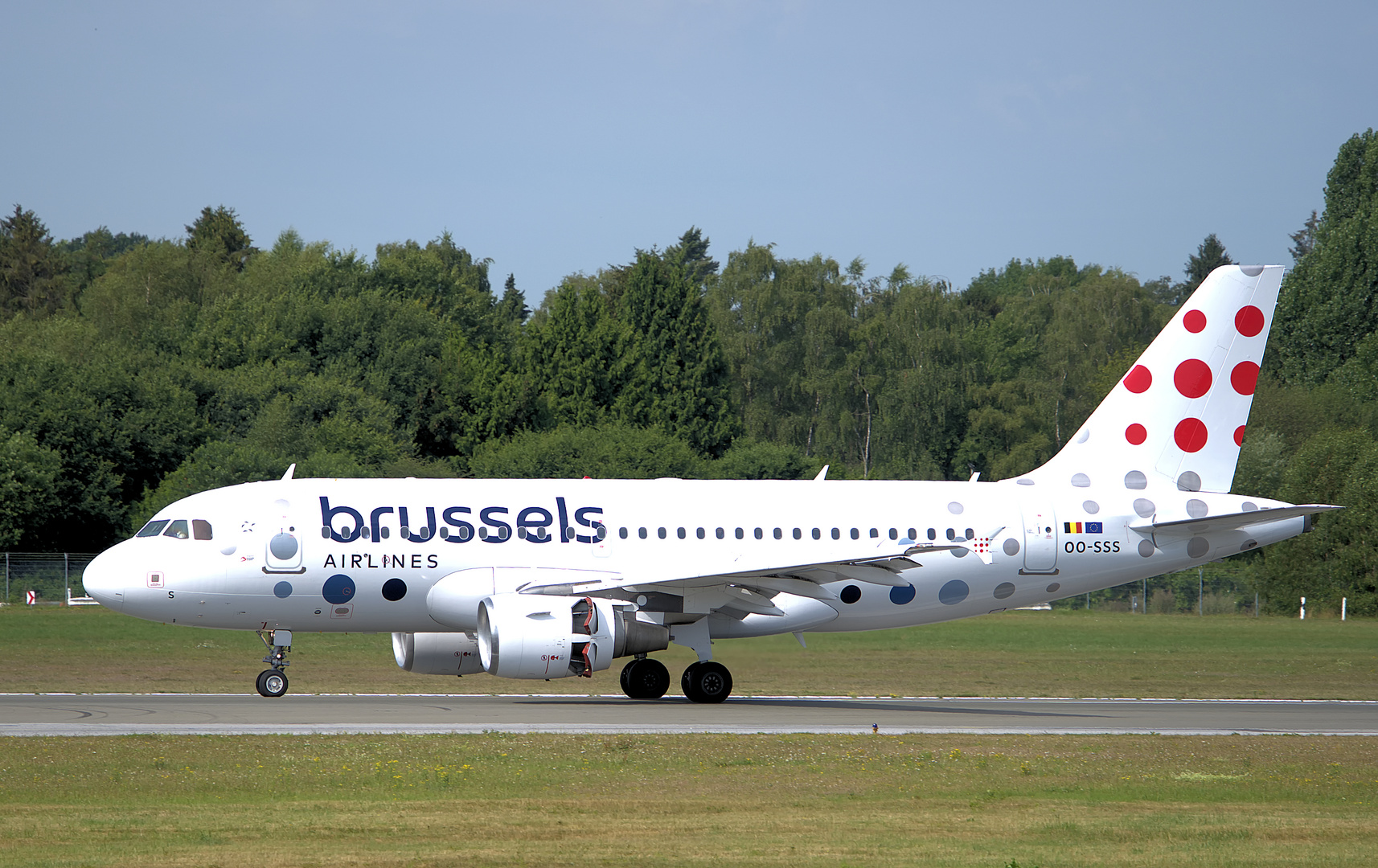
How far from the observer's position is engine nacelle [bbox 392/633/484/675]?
2761 cm

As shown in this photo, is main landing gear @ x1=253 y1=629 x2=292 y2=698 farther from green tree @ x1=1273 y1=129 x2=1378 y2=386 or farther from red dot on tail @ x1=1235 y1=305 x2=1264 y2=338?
green tree @ x1=1273 y1=129 x2=1378 y2=386

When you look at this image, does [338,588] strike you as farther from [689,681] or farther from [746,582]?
[746,582]

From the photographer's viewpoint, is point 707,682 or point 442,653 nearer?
point 707,682

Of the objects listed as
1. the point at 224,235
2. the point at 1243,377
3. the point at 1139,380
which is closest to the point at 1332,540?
the point at 1243,377

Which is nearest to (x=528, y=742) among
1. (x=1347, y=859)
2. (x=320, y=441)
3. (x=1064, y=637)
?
(x=1347, y=859)

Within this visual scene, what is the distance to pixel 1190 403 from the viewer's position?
3095 centimetres

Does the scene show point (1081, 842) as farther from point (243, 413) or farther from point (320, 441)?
point (243, 413)

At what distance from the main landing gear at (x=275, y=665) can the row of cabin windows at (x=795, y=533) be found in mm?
6185

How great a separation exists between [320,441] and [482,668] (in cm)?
4577

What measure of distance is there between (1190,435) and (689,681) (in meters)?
11.4

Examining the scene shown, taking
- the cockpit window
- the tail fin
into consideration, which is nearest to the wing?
the tail fin

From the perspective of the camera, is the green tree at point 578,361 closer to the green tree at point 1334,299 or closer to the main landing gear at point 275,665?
the green tree at point 1334,299

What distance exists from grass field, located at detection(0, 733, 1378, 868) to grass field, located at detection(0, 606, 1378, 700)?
8.90m

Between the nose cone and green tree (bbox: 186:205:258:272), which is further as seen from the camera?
green tree (bbox: 186:205:258:272)
